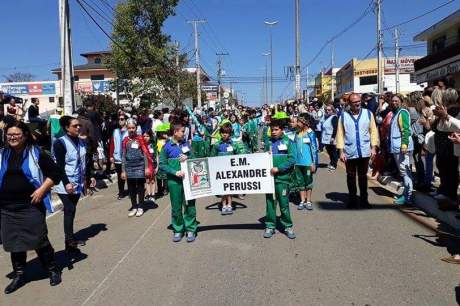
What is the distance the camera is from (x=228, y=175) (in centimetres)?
708

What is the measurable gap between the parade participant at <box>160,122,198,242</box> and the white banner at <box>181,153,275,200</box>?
130 mm

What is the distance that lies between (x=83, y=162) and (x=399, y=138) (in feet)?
17.8

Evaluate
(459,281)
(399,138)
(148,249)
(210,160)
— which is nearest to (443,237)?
(459,281)

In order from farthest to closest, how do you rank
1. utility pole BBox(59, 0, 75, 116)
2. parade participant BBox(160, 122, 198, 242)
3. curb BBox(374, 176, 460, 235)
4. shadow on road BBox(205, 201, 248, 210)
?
1. utility pole BBox(59, 0, 75, 116)
2. shadow on road BBox(205, 201, 248, 210)
3. curb BBox(374, 176, 460, 235)
4. parade participant BBox(160, 122, 198, 242)

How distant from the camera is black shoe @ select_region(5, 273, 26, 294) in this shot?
17.3ft

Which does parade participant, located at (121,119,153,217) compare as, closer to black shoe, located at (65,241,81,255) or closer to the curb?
black shoe, located at (65,241,81,255)

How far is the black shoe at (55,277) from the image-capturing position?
5410 millimetres

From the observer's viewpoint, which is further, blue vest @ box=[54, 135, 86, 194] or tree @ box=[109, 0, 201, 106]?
tree @ box=[109, 0, 201, 106]

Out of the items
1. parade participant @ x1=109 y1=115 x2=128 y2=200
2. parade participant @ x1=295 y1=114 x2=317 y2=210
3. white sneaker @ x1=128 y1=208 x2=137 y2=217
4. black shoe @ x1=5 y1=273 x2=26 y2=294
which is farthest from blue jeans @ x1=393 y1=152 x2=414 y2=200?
black shoe @ x1=5 y1=273 x2=26 y2=294

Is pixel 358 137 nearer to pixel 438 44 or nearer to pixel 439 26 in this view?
pixel 439 26

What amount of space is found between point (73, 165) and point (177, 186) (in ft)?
4.81

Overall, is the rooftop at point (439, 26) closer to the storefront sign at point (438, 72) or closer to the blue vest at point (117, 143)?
the storefront sign at point (438, 72)

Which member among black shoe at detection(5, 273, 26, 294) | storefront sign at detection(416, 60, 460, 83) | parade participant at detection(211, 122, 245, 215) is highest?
storefront sign at detection(416, 60, 460, 83)

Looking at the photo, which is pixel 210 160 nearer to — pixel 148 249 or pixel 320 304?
pixel 148 249
